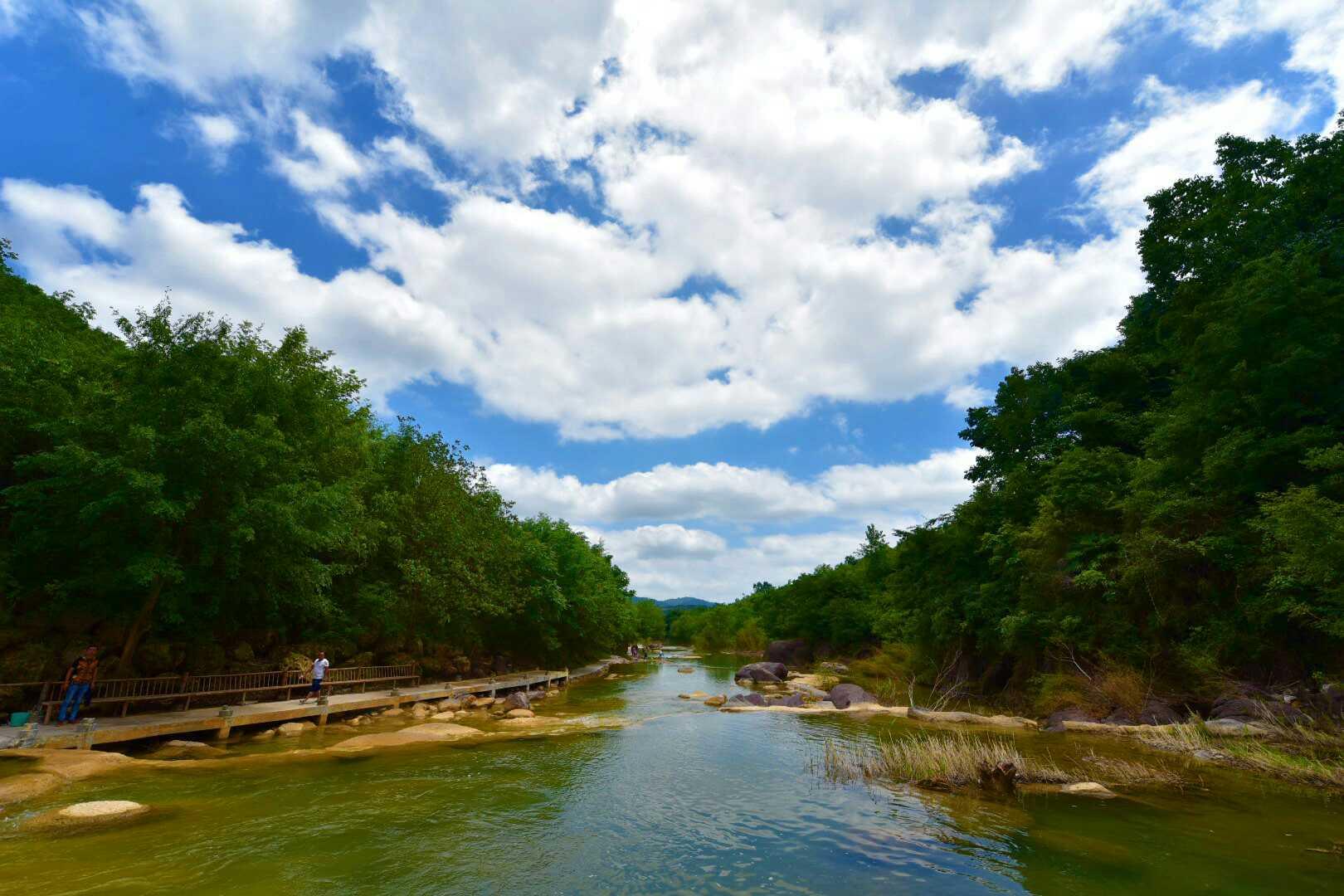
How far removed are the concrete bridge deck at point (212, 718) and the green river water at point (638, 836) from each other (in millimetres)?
1981

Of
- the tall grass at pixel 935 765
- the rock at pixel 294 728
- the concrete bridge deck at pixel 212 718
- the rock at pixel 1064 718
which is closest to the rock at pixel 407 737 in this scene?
the rock at pixel 294 728

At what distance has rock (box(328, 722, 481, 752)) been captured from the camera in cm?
1941

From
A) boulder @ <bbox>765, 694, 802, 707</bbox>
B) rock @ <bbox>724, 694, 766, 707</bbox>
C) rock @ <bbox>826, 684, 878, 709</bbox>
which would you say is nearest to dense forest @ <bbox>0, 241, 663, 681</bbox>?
rock @ <bbox>724, 694, 766, 707</bbox>

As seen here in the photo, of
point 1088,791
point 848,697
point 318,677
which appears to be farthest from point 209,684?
point 848,697

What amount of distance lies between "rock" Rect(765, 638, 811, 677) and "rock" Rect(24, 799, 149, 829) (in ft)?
215

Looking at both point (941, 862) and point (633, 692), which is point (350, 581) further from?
point (941, 862)

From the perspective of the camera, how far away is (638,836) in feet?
40.6

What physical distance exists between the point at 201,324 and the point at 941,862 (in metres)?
25.4

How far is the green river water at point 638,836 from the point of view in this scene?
9.69m

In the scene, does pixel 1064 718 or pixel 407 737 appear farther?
pixel 1064 718

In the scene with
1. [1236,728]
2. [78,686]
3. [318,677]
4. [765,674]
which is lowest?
[1236,728]

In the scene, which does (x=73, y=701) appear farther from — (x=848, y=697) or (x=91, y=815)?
(x=848, y=697)

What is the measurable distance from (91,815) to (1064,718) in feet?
98.9

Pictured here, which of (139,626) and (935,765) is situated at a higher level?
(139,626)
